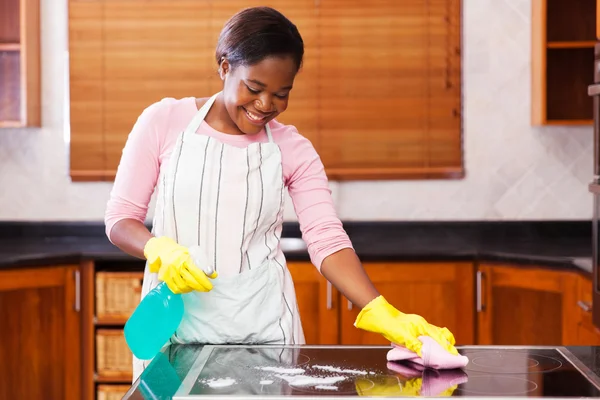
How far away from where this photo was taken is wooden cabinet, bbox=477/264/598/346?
2910mm

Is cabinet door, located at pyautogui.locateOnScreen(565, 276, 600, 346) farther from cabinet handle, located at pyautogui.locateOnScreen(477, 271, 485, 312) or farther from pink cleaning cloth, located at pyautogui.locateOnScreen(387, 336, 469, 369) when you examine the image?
pink cleaning cloth, located at pyautogui.locateOnScreen(387, 336, 469, 369)

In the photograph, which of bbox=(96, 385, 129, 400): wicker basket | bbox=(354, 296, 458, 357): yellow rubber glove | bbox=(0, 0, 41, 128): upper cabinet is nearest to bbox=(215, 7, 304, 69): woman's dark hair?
bbox=(354, 296, 458, 357): yellow rubber glove

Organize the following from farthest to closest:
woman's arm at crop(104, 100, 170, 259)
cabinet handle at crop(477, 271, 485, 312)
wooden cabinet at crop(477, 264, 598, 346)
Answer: cabinet handle at crop(477, 271, 485, 312)
wooden cabinet at crop(477, 264, 598, 346)
woman's arm at crop(104, 100, 170, 259)

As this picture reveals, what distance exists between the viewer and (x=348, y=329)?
317 cm

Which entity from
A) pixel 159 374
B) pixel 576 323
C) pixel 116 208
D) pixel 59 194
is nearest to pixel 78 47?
pixel 59 194

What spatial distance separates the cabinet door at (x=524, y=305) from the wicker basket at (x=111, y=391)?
1.37 meters

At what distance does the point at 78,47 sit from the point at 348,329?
1.72m

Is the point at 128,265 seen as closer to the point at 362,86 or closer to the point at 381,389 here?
the point at 362,86

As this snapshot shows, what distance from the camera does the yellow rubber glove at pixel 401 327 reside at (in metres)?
1.54

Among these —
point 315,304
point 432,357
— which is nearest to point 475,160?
point 315,304

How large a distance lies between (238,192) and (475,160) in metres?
2.06

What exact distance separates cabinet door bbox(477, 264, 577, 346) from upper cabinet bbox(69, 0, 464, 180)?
27.6 inches

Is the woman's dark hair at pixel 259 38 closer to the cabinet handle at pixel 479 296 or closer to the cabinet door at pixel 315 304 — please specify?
the cabinet door at pixel 315 304

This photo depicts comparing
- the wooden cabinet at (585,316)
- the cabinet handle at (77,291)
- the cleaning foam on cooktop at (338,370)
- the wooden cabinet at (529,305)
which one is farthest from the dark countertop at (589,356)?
the cabinet handle at (77,291)
